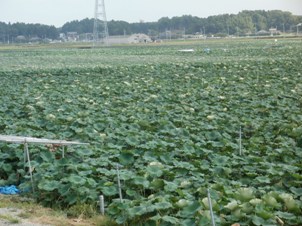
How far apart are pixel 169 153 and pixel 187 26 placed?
129052mm

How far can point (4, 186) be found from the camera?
19.8 ft

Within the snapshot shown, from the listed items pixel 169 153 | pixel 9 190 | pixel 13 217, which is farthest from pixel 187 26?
pixel 13 217

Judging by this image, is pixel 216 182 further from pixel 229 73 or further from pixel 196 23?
pixel 196 23

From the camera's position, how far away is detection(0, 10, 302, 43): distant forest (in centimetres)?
10781

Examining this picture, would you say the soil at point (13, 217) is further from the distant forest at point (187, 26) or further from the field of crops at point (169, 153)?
the distant forest at point (187, 26)

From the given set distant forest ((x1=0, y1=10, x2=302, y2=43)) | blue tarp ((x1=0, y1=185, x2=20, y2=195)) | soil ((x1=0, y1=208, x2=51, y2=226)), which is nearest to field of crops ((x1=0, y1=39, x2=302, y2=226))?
blue tarp ((x1=0, y1=185, x2=20, y2=195))

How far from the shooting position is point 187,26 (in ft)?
436

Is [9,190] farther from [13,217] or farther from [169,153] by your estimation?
[169,153]

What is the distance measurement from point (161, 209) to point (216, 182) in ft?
3.50

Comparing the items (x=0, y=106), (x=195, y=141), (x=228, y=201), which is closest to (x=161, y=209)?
(x=228, y=201)

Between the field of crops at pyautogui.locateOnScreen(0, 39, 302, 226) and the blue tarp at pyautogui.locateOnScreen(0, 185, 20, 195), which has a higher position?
the field of crops at pyautogui.locateOnScreen(0, 39, 302, 226)

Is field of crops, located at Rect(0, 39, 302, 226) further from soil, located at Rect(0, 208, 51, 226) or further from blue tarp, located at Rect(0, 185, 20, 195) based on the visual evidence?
soil, located at Rect(0, 208, 51, 226)

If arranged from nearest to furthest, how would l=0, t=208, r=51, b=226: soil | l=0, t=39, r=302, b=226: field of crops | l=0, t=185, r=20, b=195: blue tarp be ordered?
l=0, t=39, r=302, b=226: field of crops < l=0, t=208, r=51, b=226: soil < l=0, t=185, r=20, b=195: blue tarp

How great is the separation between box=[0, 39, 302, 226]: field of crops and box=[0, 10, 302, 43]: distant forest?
91.1m
